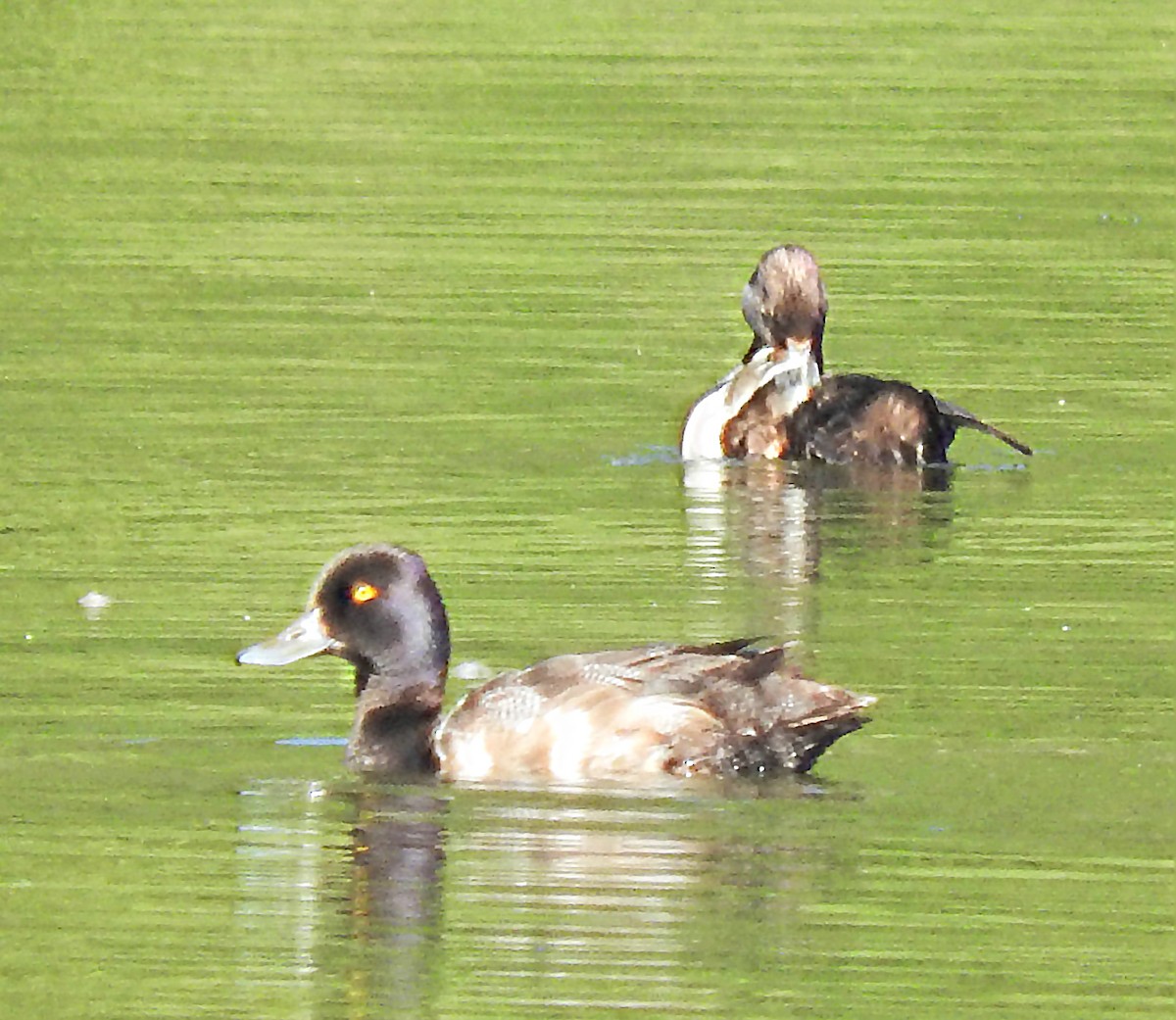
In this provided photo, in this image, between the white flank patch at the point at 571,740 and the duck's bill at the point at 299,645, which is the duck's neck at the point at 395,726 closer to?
the duck's bill at the point at 299,645

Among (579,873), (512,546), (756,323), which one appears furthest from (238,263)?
(579,873)

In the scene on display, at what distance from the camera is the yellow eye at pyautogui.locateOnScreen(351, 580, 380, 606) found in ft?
40.2

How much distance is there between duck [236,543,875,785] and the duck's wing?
566 centimetres

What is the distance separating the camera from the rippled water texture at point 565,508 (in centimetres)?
1034

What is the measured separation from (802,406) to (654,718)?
6.35 meters

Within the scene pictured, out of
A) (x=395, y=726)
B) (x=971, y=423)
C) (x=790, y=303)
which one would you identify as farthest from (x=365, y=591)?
(x=790, y=303)

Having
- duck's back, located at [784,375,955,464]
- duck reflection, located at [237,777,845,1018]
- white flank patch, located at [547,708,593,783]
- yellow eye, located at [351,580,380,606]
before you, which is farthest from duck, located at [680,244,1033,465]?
duck reflection, located at [237,777,845,1018]

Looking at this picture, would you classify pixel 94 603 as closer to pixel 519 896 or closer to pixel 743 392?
pixel 519 896

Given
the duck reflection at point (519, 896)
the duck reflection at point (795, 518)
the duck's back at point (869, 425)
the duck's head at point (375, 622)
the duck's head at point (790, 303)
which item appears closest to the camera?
the duck reflection at point (519, 896)

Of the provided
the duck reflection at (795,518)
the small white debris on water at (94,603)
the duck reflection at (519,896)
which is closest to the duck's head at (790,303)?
the duck reflection at (795,518)

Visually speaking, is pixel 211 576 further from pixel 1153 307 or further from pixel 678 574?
pixel 1153 307

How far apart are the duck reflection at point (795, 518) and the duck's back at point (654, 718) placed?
1787mm

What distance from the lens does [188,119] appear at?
28.4 m

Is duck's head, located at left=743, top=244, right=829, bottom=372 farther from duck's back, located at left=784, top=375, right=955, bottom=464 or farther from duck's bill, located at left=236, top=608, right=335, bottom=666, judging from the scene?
duck's bill, located at left=236, top=608, right=335, bottom=666
